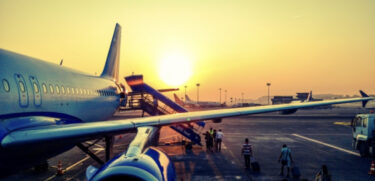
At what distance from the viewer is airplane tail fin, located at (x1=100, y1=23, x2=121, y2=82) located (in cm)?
2045

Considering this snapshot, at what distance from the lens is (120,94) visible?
20.0 m

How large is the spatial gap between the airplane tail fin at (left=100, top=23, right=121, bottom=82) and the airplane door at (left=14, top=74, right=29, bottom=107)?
12015mm

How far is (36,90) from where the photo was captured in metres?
8.52

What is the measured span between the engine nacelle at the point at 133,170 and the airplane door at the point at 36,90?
3424mm

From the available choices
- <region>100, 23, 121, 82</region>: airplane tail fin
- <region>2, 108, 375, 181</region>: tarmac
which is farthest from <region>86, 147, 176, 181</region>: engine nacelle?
<region>100, 23, 121, 82</region>: airplane tail fin

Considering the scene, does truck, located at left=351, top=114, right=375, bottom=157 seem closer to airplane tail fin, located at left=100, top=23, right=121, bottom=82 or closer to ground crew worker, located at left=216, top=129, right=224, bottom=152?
ground crew worker, located at left=216, top=129, right=224, bottom=152

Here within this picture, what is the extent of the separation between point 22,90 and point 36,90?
→ 0.88 metres

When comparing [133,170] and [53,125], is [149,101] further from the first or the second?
[133,170]

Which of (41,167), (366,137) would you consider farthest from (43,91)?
(366,137)

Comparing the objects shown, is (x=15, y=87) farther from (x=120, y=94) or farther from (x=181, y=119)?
(x=120, y=94)

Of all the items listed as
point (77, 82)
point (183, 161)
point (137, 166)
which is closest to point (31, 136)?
point (137, 166)

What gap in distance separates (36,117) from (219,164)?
1225 centimetres

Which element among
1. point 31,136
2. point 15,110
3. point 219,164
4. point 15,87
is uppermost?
point 15,87

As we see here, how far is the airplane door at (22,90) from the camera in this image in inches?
295
